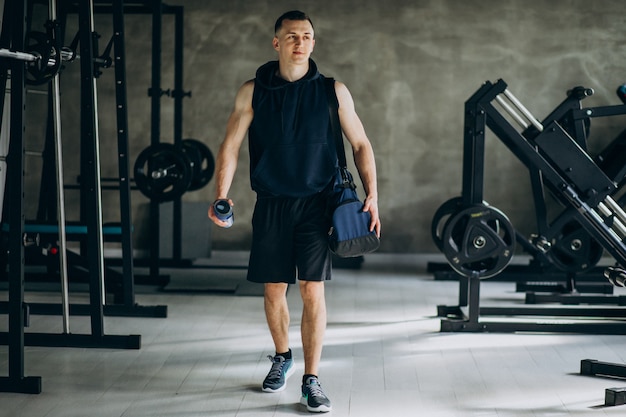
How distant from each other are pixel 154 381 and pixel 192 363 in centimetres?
38

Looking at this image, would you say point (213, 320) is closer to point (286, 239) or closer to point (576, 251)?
point (286, 239)

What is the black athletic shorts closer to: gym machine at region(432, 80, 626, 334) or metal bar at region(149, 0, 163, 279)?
gym machine at region(432, 80, 626, 334)

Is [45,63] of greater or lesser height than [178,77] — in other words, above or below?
below

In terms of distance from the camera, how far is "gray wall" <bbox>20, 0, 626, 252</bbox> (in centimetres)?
811

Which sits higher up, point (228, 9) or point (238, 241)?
point (228, 9)

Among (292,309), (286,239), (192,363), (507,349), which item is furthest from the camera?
(292,309)

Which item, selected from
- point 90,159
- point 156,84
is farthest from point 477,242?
point 156,84

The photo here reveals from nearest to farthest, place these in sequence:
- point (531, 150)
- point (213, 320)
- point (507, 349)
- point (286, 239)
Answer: point (286, 239)
point (507, 349)
point (531, 150)
point (213, 320)

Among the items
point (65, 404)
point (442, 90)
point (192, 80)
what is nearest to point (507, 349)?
point (65, 404)

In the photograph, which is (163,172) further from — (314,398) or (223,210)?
(314,398)

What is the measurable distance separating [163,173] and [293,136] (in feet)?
11.1

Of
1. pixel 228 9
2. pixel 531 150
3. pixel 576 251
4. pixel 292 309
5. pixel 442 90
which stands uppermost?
pixel 228 9

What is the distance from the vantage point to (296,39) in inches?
134

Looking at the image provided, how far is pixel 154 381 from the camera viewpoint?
3955 millimetres
